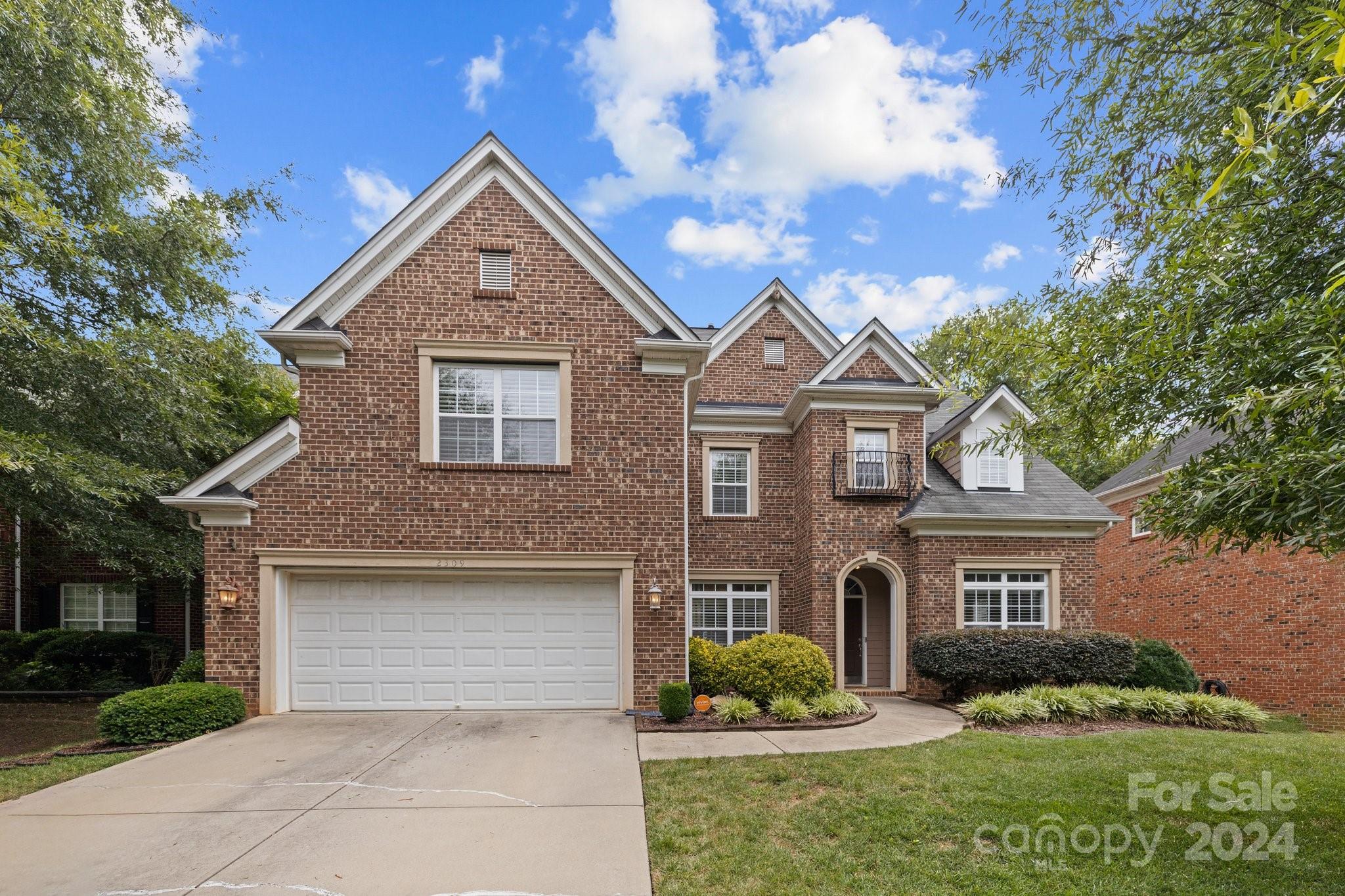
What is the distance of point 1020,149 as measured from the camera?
7.53 meters

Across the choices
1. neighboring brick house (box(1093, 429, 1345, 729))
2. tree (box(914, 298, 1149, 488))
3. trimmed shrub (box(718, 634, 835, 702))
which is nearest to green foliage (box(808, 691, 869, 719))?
trimmed shrub (box(718, 634, 835, 702))

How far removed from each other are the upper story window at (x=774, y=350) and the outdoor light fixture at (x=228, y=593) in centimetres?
1190

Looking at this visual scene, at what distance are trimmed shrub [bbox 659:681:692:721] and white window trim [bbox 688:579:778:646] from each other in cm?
582

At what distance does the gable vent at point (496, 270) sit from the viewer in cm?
1099

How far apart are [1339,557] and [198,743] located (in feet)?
60.8

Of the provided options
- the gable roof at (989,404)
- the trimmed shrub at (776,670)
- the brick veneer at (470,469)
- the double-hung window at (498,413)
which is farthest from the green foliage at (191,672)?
the gable roof at (989,404)

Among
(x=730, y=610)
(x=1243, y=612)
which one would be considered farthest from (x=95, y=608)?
(x=1243, y=612)

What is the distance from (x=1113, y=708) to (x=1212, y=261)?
8.97 m

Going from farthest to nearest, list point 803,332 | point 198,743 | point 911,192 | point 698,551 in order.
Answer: point 803,332, point 698,551, point 911,192, point 198,743

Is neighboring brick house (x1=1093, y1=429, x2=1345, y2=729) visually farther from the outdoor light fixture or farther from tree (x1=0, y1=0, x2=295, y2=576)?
tree (x1=0, y1=0, x2=295, y2=576)

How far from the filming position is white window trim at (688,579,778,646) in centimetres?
1571

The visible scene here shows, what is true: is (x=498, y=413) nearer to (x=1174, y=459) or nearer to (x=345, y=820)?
(x=345, y=820)

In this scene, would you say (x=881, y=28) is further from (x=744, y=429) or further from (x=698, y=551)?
(x=698, y=551)

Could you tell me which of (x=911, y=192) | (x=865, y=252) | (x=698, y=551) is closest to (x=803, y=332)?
(x=865, y=252)
